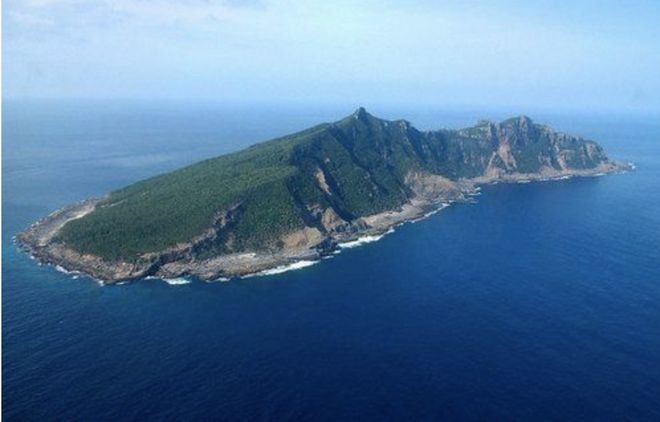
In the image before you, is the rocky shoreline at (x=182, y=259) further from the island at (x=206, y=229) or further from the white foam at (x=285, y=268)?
the white foam at (x=285, y=268)

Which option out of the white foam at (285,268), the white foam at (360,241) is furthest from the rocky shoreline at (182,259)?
the white foam at (360,241)

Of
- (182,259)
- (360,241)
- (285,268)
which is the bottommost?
(360,241)

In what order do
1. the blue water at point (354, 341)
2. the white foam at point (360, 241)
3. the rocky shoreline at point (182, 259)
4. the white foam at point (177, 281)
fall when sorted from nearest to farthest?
1. the blue water at point (354, 341)
2. the white foam at point (177, 281)
3. the rocky shoreline at point (182, 259)
4. the white foam at point (360, 241)

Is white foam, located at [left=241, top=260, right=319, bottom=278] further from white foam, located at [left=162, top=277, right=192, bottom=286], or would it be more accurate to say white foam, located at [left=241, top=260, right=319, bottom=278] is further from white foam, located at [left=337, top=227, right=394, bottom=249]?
white foam, located at [left=337, top=227, right=394, bottom=249]

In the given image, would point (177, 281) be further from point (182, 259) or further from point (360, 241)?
point (360, 241)

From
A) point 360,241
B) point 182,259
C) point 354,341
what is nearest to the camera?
point 354,341

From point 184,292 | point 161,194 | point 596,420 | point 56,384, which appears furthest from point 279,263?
point 596,420

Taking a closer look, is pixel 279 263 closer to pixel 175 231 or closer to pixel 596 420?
pixel 175 231

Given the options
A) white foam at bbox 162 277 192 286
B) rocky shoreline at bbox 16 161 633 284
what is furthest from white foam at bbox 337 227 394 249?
white foam at bbox 162 277 192 286

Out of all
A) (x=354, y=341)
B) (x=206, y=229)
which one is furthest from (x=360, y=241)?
(x=354, y=341)

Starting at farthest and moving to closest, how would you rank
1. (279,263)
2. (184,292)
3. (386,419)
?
1. (279,263)
2. (184,292)
3. (386,419)

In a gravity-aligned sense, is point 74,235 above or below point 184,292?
above
